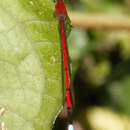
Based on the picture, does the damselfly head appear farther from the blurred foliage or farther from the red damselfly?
the blurred foliage

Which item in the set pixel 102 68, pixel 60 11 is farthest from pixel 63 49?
pixel 102 68

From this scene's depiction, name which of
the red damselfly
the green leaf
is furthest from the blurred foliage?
the green leaf

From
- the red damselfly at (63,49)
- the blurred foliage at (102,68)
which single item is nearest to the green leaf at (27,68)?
the red damselfly at (63,49)

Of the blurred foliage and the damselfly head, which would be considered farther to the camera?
the blurred foliage

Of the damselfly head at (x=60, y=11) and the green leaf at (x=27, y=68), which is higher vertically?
the damselfly head at (x=60, y=11)

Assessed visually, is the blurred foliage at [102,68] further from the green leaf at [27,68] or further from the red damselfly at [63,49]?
the green leaf at [27,68]
